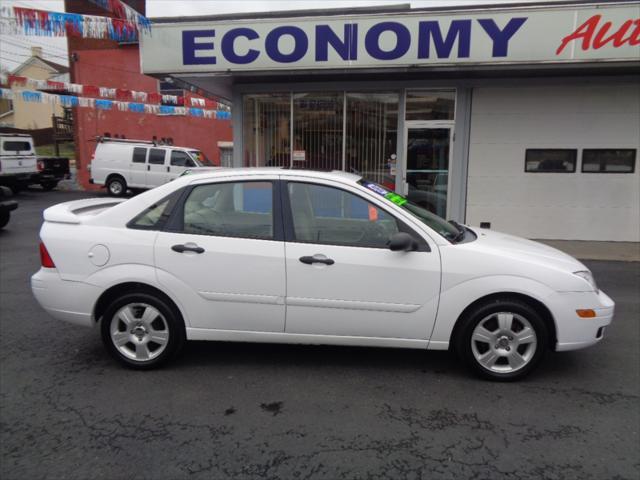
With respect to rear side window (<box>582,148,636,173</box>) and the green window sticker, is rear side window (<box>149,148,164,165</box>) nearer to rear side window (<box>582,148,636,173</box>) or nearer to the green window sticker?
rear side window (<box>582,148,636,173</box>)

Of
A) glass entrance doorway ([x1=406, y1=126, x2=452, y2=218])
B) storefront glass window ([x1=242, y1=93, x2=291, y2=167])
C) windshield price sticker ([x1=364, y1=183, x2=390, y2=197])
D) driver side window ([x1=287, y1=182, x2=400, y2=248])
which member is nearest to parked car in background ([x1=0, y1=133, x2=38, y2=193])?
storefront glass window ([x1=242, y1=93, x2=291, y2=167])

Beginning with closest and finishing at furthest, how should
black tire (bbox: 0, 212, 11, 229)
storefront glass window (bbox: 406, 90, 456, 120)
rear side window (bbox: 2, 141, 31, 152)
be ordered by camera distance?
1. storefront glass window (bbox: 406, 90, 456, 120)
2. black tire (bbox: 0, 212, 11, 229)
3. rear side window (bbox: 2, 141, 31, 152)

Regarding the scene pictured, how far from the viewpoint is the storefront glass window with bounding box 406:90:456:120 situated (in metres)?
10.1

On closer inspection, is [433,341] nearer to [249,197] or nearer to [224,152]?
[249,197]

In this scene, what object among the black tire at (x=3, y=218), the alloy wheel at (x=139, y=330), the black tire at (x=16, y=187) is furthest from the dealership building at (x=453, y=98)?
the black tire at (x=16, y=187)

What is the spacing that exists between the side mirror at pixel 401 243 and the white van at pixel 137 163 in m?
15.2

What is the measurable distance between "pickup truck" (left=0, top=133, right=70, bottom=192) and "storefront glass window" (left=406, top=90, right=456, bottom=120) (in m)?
14.7

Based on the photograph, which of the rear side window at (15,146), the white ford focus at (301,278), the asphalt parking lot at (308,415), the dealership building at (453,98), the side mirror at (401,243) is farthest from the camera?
the rear side window at (15,146)

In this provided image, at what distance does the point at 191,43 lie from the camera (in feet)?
29.7

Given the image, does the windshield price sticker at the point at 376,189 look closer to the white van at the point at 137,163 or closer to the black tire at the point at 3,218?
the black tire at the point at 3,218

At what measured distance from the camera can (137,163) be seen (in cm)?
1819

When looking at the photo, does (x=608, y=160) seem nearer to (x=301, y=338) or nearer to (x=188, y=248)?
(x=301, y=338)

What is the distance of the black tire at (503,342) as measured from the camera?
146 inches

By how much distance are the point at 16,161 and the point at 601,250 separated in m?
18.7
